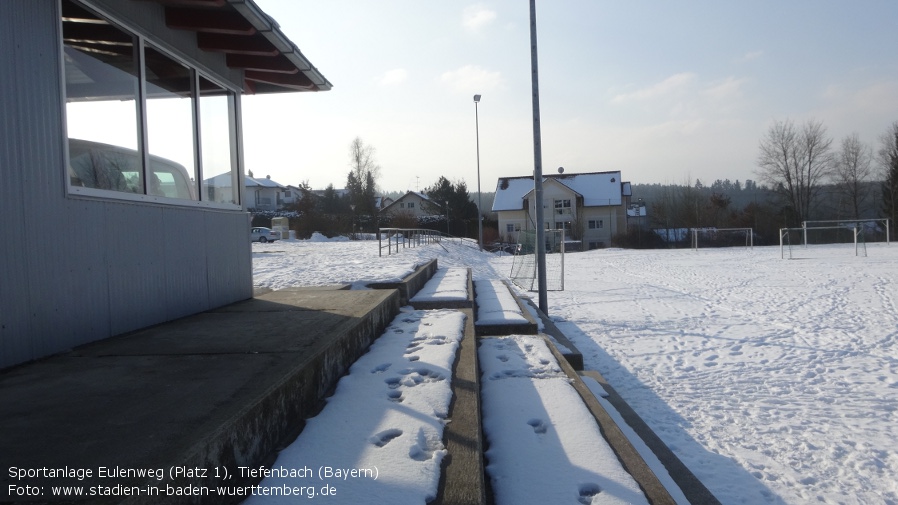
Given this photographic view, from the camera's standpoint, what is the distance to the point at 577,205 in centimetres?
5781

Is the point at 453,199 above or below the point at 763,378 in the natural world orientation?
above

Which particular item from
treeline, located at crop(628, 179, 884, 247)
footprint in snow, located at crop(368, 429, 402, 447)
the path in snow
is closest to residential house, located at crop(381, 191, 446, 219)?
treeline, located at crop(628, 179, 884, 247)

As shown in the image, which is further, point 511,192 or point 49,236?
point 511,192

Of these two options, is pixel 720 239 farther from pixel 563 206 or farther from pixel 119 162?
pixel 119 162

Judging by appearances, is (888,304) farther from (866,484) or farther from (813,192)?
(813,192)

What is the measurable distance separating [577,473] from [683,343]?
19.8ft

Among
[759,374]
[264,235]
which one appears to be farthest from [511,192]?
[759,374]

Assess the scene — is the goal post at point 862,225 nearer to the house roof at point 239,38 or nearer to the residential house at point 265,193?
the house roof at point 239,38

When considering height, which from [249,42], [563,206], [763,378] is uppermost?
[563,206]

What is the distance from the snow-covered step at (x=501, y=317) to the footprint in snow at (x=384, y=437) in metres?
3.74

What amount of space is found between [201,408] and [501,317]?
4775mm

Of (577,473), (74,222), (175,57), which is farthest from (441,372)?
(175,57)

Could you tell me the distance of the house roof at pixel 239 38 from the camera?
4426mm

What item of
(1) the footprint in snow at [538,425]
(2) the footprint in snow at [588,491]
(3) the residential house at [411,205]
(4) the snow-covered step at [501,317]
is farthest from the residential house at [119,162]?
(3) the residential house at [411,205]
